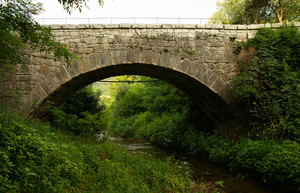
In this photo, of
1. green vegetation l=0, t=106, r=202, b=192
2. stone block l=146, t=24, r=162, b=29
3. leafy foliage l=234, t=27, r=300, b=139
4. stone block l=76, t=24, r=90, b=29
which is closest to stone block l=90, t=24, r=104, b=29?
stone block l=76, t=24, r=90, b=29

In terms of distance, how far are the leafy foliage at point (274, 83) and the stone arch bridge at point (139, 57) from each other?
20.9 inches

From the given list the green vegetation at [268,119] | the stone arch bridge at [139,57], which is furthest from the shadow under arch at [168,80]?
the green vegetation at [268,119]

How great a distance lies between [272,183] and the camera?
475 cm

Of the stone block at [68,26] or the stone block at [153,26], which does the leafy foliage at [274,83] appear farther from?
the stone block at [68,26]

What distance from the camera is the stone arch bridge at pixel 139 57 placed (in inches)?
264

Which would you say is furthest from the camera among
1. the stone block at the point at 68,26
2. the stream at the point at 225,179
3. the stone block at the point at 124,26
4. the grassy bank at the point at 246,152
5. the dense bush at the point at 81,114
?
the dense bush at the point at 81,114

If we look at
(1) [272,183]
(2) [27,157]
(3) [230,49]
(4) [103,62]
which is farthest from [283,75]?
(2) [27,157]

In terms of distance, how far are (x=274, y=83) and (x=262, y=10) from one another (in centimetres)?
1619

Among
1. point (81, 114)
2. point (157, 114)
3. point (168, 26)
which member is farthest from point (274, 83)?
point (157, 114)

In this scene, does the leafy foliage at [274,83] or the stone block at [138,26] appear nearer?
the leafy foliage at [274,83]

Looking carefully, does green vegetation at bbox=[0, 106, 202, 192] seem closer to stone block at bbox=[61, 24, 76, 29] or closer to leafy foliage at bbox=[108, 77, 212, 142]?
stone block at bbox=[61, 24, 76, 29]

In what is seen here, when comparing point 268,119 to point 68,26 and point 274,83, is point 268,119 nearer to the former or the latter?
point 274,83

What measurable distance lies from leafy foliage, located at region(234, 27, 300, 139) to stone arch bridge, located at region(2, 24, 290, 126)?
530 millimetres

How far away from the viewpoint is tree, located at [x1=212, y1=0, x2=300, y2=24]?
58.0 ft
